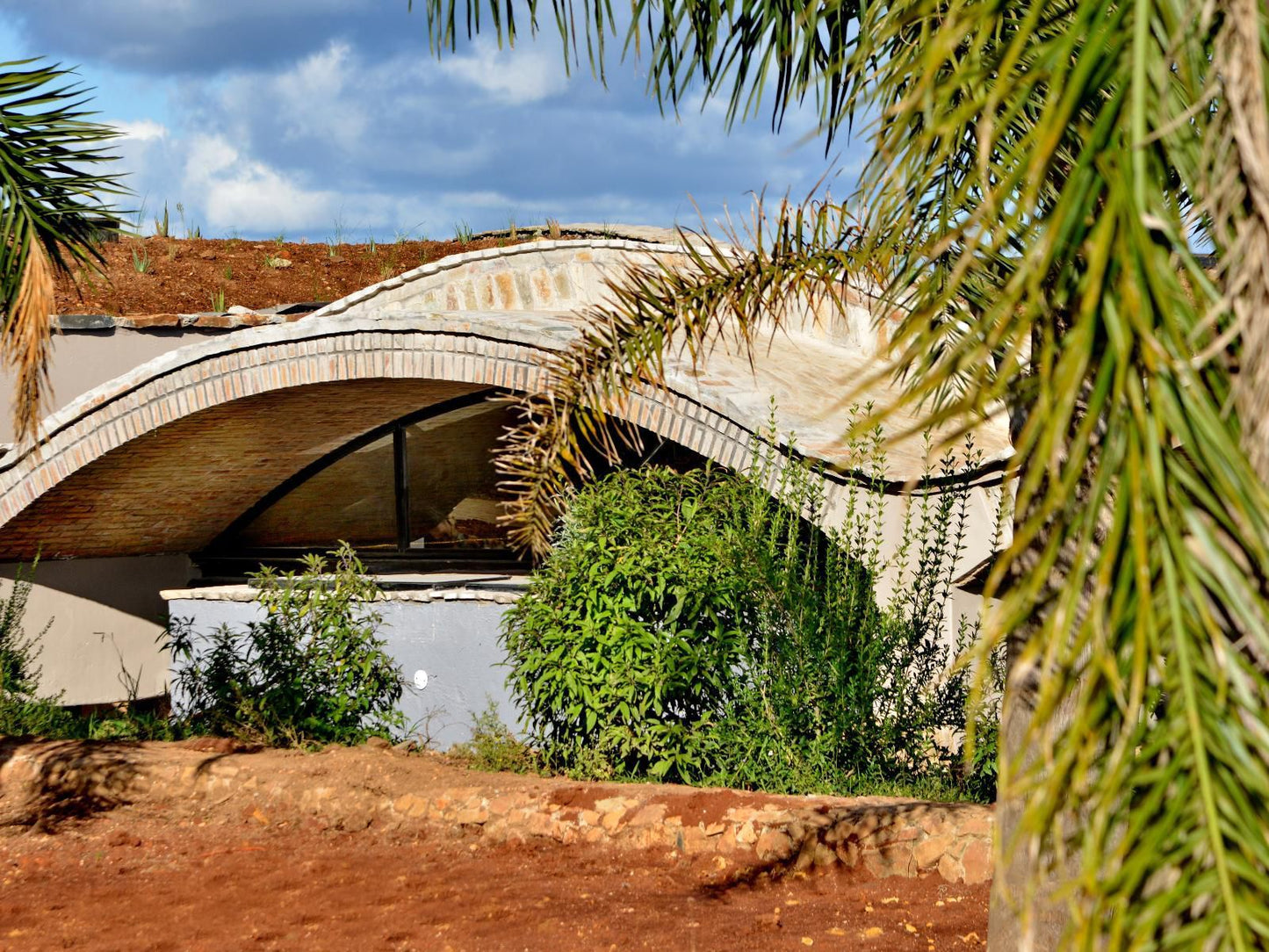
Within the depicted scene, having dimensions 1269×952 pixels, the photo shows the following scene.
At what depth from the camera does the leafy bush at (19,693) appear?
9508 millimetres

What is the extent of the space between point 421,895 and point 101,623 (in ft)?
26.4

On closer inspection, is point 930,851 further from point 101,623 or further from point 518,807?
point 101,623

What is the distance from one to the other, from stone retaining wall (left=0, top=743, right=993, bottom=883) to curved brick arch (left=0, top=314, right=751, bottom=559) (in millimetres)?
2155

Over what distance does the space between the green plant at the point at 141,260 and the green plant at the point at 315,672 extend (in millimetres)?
9242

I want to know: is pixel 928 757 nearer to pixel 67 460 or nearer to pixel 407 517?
pixel 407 517

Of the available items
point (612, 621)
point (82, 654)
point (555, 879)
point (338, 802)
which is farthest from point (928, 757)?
point (82, 654)

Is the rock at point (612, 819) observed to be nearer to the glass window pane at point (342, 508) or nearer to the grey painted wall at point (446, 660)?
the grey painted wall at point (446, 660)

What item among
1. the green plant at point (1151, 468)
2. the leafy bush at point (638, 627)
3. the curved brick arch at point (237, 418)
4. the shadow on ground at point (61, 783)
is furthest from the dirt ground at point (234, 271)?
the green plant at point (1151, 468)

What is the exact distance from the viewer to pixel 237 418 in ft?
33.4

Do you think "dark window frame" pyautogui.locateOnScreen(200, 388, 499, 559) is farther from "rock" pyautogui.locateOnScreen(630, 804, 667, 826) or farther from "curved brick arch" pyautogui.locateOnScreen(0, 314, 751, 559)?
"rock" pyautogui.locateOnScreen(630, 804, 667, 826)

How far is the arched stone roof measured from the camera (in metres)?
7.62

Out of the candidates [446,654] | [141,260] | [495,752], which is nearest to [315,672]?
[446,654]

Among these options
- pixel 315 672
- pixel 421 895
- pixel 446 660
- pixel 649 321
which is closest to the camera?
pixel 649 321

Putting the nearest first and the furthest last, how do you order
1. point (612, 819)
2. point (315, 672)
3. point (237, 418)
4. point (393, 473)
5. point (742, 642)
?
point (612, 819)
point (742, 642)
point (315, 672)
point (237, 418)
point (393, 473)
